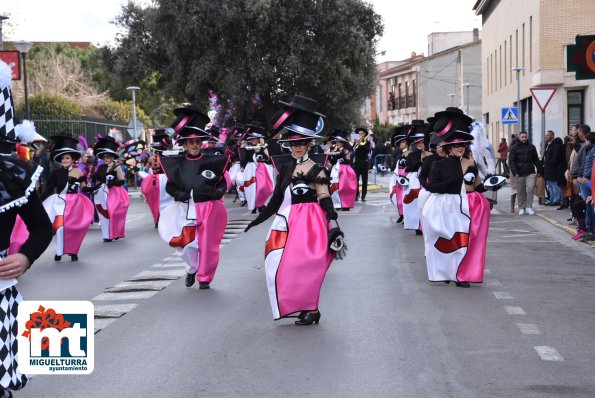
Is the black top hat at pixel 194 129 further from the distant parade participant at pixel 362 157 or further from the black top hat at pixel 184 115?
the distant parade participant at pixel 362 157

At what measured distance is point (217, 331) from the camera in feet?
30.0

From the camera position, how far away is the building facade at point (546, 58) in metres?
37.9

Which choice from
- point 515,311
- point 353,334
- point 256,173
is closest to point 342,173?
point 256,173

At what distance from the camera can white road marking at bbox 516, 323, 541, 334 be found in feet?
29.3

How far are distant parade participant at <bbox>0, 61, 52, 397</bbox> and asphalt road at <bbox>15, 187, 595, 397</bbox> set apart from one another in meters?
2.17

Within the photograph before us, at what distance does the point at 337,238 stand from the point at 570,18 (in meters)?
31.0

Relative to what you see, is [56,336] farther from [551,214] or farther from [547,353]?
[551,214]

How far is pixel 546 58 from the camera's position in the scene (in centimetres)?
3884

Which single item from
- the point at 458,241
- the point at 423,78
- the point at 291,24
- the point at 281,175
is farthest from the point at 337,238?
the point at 423,78

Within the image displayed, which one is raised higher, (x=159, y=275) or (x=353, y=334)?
(x=353, y=334)

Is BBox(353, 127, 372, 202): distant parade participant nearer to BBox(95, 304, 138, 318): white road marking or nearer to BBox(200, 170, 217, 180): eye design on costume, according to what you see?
BBox(200, 170, 217, 180): eye design on costume

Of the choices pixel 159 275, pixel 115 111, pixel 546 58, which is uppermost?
pixel 546 58

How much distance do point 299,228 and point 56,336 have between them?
16.7 ft

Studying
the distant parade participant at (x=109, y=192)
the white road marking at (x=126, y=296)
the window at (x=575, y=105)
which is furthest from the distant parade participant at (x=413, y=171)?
the window at (x=575, y=105)
